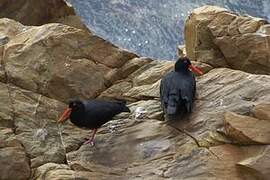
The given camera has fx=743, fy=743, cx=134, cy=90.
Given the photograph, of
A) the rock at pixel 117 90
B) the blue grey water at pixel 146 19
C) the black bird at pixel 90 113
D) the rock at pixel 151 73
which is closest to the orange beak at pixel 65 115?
the black bird at pixel 90 113

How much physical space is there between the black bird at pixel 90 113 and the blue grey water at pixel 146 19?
52.3 ft

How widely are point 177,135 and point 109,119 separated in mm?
1310

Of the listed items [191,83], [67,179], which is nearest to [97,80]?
[191,83]

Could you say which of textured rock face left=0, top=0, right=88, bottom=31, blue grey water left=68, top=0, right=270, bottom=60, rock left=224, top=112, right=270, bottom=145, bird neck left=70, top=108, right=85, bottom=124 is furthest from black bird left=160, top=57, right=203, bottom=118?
blue grey water left=68, top=0, right=270, bottom=60

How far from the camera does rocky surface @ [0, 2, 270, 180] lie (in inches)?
403

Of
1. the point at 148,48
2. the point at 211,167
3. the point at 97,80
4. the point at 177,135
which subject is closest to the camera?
the point at 211,167

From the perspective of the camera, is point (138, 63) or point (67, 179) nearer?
point (67, 179)

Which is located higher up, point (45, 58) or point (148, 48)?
point (45, 58)

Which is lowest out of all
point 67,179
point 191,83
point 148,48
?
point 148,48

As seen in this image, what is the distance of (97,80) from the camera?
1250 cm

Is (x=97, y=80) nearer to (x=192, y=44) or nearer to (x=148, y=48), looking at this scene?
(x=192, y=44)

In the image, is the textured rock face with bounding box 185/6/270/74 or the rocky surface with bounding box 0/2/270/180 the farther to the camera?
the textured rock face with bounding box 185/6/270/74

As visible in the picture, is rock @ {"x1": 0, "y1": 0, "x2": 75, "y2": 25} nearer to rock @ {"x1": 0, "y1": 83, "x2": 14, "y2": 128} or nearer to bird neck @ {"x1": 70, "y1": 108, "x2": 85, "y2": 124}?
rock @ {"x1": 0, "y1": 83, "x2": 14, "y2": 128}

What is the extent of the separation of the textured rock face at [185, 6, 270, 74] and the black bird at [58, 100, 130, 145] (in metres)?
2.62
